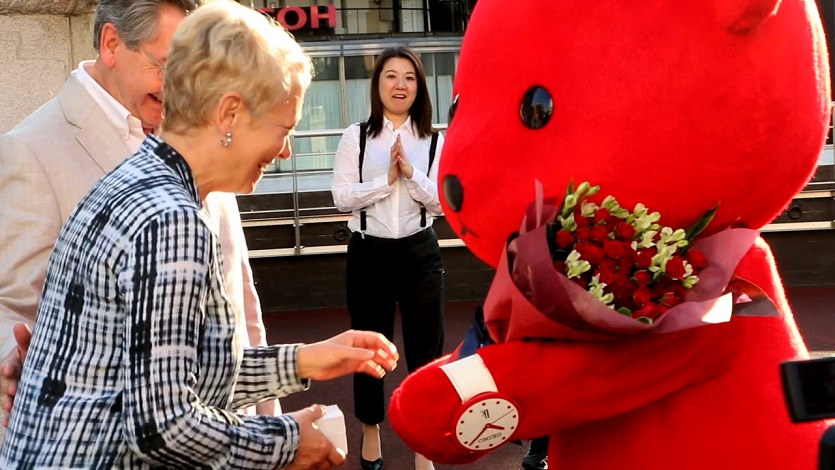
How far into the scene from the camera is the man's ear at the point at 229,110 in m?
1.90

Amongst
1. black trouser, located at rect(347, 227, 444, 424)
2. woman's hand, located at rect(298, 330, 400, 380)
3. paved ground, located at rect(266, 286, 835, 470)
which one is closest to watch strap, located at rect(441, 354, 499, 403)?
woman's hand, located at rect(298, 330, 400, 380)

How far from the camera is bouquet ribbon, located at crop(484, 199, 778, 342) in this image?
2021 millimetres

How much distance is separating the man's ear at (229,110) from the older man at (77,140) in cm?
74

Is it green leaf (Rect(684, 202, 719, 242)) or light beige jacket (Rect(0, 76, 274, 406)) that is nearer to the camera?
green leaf (Rect(684, 202, 719, 242))

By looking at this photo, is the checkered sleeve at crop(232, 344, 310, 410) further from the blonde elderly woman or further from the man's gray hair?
the man's gray hair

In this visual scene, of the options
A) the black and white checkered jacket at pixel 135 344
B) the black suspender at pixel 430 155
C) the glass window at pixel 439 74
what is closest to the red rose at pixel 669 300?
the black and white checkered jacket at pixel 135 344

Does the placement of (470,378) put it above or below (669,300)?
below

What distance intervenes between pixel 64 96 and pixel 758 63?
172 centimetres

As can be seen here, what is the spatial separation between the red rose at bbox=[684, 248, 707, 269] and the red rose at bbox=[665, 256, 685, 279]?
0.05 meters

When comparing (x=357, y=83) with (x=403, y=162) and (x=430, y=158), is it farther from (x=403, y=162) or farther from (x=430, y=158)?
(x=403, y=162)

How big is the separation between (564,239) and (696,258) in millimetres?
285

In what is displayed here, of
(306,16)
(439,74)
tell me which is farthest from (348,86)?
(306,16)

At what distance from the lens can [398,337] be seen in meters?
9.33

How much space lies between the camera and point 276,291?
10195 millimetres
